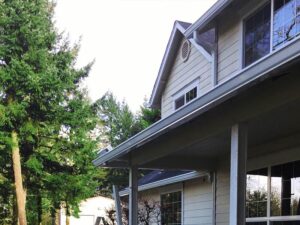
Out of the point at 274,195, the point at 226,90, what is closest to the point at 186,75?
the point at 274,195

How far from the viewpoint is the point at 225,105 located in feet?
19.2

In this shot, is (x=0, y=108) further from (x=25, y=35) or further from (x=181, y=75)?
(x=181, y=75)

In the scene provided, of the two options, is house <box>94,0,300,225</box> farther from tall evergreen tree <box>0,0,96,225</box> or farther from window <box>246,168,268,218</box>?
tall evergreen tree <box>0,0,96,225</box>

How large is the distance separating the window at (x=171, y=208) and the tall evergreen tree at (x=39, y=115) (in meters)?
6.16

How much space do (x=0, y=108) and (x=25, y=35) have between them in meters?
3.12

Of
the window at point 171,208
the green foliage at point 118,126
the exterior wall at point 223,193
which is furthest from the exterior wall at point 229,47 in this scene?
the green foliage at point 118,126

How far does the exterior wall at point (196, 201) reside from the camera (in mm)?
11133

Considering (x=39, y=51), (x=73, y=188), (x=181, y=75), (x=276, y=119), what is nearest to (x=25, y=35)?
(x=39, y=51)

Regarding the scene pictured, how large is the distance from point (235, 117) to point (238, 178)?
0.72 m

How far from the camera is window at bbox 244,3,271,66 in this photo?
28.6 feet

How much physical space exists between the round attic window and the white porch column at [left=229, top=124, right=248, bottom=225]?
663 centimetres

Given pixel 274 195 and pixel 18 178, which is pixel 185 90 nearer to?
pixel 274 195

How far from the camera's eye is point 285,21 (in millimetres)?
8141

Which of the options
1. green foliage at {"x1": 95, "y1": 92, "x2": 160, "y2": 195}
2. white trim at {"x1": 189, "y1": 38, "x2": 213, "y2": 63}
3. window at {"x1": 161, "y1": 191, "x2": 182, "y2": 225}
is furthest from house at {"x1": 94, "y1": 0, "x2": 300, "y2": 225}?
green foliage at {"x1": 95, "y1": 92, "x2": 160, "y2": 195}
